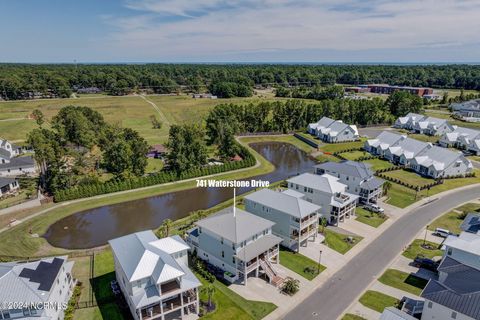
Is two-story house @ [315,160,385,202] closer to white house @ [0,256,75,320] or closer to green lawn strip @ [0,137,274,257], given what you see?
green lawn strip @ [0,137,274,257]

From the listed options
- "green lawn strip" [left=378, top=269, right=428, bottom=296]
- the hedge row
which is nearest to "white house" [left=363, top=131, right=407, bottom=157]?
the hedge row

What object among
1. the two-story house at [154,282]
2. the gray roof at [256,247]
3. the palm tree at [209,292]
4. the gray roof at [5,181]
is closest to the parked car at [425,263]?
the gray roof at [256,247]

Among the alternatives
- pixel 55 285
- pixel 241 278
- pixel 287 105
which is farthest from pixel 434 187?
pixel 55 285

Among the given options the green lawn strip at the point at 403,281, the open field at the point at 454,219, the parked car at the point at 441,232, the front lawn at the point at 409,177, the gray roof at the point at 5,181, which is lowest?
the green lawn strip at the point at 403,281

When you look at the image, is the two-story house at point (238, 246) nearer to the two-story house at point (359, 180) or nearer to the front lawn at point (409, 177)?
the two-story house at point (359, 180)

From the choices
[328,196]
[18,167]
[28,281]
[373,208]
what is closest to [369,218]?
[373,208]

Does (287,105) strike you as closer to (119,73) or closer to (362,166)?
(362,166)
